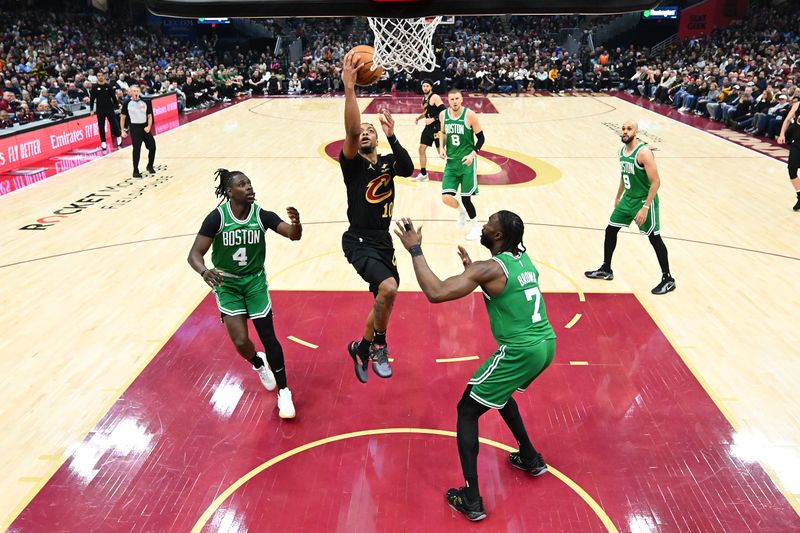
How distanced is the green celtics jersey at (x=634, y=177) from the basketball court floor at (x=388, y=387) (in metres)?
1.02

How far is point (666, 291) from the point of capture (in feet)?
22.0

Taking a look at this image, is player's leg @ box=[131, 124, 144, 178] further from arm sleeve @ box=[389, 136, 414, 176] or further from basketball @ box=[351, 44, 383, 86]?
arm sleeve @ box=[389, 136, 414, 176]

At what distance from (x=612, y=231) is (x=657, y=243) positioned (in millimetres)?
488

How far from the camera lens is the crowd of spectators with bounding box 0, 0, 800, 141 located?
17828 millimetres

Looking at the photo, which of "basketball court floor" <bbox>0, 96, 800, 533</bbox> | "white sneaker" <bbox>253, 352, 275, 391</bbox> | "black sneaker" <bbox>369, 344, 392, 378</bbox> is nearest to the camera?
"basketball court floor" <bbox>0, 96, 800, 533</bbox>

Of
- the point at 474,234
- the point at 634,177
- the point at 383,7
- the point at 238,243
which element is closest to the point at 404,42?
the point at 383,7

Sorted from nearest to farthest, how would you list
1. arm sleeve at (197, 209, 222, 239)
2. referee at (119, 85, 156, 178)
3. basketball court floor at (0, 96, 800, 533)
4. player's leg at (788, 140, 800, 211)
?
1. basketball court floor at (0, 96, 800, 533)
2. arm sleeve at (197, 209, 222, 239)
3. player's leg at (788, 140, 800, 211)
4. referee at (119, 85, 156, 178)

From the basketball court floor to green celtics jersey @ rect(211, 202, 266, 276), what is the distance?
109 centimetres

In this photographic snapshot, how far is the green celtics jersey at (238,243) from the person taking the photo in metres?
4.35

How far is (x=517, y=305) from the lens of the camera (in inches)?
138

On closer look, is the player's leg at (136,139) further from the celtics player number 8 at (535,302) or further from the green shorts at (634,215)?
the celtics player number 8 at (535,302)

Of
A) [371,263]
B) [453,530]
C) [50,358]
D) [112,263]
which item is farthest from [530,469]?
[112,263]

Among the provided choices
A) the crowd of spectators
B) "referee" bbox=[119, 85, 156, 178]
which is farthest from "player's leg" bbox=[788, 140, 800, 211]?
"referee" bbox=[119, 85, 156, 178]

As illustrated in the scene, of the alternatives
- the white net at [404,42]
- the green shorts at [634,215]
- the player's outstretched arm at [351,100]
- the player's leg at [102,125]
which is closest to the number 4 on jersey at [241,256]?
the player's outstretched arm at [351,100]
